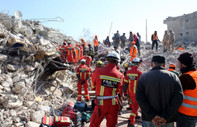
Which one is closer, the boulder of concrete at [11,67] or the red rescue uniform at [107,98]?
the red rescue uniform at [107,98]

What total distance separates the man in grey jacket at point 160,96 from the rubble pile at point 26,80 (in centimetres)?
336

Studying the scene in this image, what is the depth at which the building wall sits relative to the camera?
21.7 metres

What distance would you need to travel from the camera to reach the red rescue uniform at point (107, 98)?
11.0 ft

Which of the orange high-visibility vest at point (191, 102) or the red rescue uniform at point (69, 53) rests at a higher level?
the red rescue uniform at point (69, 53)

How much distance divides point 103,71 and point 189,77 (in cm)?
154

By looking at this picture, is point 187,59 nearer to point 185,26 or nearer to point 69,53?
point 69,53

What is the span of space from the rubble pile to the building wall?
19665 mm

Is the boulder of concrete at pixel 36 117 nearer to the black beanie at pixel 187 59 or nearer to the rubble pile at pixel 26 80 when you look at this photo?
the rubble pile at pixel 26 80

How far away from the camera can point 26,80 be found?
5.99 metres

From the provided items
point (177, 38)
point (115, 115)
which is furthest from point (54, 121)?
point (177, 38)

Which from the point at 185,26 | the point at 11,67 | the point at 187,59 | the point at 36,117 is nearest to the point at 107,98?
the point at 187,59

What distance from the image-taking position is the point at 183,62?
2.72m

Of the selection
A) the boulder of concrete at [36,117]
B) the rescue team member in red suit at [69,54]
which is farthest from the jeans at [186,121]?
the rescue team member in red suit at [69,54]

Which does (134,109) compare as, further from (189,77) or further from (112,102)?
(189,77)
